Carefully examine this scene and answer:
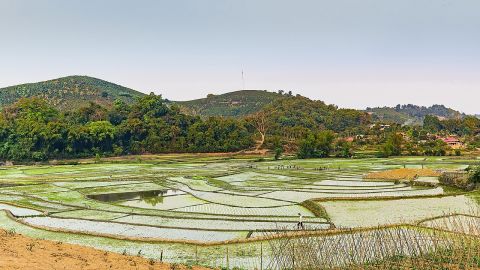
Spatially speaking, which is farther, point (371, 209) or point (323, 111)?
point (323, 111)

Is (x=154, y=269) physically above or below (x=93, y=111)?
below

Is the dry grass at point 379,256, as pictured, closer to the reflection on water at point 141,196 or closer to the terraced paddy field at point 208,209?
the terraced paddy field at point 208,209

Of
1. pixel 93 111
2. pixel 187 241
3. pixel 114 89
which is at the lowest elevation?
pixel 187 241

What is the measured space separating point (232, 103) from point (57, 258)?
153123mm

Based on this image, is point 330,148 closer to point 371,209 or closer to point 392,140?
point 392,140

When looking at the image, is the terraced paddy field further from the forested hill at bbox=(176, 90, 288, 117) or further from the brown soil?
the forested hill at bbox=(176, 90, 288, 117)

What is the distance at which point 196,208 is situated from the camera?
26.5 m

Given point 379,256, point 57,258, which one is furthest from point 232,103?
point 379,256

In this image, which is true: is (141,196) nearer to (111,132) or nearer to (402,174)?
(402,174)

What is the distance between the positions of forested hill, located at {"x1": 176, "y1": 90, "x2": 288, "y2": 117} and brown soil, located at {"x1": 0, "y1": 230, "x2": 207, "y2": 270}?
450 feet

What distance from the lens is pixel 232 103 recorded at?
16550 centimetres

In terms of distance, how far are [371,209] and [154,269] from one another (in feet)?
47.1

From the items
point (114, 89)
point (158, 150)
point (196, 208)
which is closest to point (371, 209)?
point (196, 208)

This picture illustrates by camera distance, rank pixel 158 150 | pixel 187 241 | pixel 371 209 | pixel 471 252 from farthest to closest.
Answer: pixel 158 150
pixel 371 209
pixel 187 241
pixel 471 252
